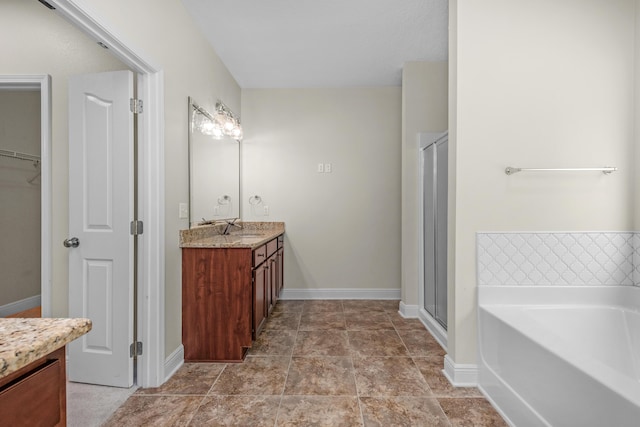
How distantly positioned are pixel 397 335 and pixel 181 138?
2.37m

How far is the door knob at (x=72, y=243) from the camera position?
1.78 metres

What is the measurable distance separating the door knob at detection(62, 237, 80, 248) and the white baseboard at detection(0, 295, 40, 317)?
6.28 ft

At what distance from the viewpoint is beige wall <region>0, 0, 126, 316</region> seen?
1918 millimetres

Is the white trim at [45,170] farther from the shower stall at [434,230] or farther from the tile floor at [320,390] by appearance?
the shower stall at [434,230]

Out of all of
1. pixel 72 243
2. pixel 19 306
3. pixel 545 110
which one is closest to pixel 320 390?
pixel 72 243

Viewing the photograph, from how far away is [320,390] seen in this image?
69.9 inches

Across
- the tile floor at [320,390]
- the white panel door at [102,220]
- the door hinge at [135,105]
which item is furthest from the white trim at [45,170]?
the tile floor at [320,390]

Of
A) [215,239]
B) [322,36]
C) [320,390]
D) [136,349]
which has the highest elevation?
[322,36]

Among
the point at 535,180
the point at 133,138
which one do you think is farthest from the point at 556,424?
the point at 133,138

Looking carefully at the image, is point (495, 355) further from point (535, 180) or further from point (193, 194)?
point (193, 194)

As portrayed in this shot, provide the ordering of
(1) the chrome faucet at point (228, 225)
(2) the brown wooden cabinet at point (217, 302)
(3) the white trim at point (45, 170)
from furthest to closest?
(1) the chrome faucet at point (228, 225), (2) the brown wooden cabinet at point (217, 302), (3) the white trim at point (45, 170)

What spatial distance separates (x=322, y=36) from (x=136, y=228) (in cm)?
216

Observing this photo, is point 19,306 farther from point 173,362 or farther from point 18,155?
point 173,362

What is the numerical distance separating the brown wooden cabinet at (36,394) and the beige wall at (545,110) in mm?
1899
